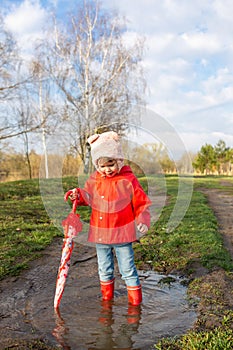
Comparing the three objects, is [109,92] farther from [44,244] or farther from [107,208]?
[107,208]

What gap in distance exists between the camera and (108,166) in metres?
3.34

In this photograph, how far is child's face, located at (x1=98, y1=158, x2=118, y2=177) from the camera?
10.9 ft

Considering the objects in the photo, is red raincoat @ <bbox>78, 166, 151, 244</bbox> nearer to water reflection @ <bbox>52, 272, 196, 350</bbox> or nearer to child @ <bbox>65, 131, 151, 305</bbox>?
child @ <bbox>65, 131, 151, 305</bbox>

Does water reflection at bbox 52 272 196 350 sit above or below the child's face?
below

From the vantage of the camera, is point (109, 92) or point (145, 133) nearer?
point (145, 133)

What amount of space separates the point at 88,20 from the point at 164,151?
17.1 meters

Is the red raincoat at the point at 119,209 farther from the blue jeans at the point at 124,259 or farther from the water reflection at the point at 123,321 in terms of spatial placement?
the water reflection at the point at 123,321

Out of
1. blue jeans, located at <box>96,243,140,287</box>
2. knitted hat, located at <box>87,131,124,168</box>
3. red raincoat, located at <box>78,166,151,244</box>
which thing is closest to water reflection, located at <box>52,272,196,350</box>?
blue jeans, located at <box>96,243,140,287</box>

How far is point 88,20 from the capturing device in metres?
19.4

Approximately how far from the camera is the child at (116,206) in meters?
3.32

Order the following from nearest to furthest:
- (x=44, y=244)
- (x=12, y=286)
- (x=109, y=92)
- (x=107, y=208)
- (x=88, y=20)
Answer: (x=107, y=208)
(x=12, y=286)
(x=44, y=244)
(x=109, y=92)
(x=88, y=20)

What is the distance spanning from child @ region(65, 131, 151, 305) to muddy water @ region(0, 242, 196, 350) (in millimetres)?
302

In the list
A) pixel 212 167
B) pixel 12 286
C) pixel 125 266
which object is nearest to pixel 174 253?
pixel 125 266

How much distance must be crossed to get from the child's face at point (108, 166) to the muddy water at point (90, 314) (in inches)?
49.3
